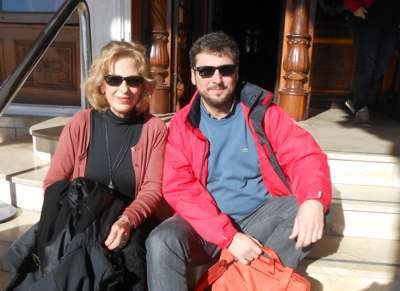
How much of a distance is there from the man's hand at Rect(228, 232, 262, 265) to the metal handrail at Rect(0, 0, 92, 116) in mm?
1195

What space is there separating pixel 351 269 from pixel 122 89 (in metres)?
1.34

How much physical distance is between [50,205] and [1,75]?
307cm

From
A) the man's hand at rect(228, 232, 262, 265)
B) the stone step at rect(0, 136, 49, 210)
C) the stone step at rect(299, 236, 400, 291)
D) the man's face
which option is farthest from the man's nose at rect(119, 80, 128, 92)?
the stone step at rect(299, 236, 400, 291)

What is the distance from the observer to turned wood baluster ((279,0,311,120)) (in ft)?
10.6

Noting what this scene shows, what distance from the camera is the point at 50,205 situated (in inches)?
68.1

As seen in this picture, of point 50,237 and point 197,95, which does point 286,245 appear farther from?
point 50,237

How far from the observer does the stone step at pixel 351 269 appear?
200 centimetres

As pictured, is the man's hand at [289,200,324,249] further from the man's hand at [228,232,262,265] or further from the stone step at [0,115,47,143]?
the stone step at [0,115,47,143]

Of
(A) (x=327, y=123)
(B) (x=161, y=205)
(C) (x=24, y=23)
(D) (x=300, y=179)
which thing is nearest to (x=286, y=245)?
(D) (x=300, y=179)

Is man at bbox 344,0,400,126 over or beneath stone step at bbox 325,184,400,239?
over

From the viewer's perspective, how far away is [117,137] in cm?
194

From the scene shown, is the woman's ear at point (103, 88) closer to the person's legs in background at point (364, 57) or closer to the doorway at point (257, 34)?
the person's legs in background at point (364, 57)

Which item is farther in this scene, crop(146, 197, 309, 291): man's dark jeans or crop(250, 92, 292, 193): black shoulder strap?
crop(250, 92, 292, 193): black shoulder strap

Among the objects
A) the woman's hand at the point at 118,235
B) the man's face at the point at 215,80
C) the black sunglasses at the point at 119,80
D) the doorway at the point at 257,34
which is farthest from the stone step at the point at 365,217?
the doorway at the point at 257,34
